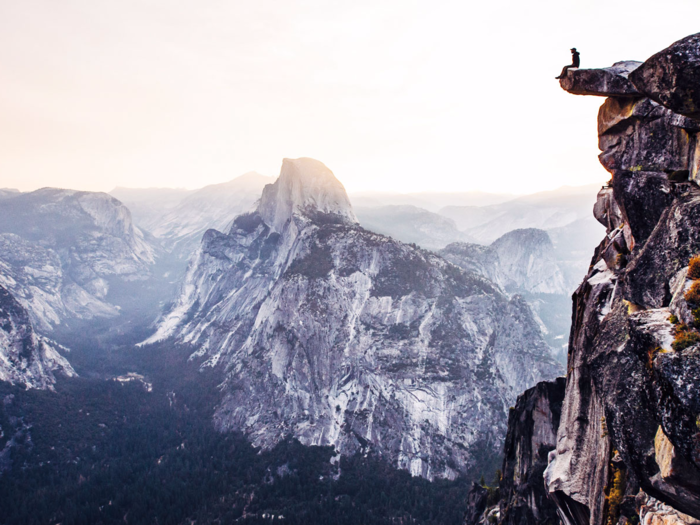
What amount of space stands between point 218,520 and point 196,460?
103ft

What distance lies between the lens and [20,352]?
15112 centimetres

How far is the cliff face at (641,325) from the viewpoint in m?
14.9

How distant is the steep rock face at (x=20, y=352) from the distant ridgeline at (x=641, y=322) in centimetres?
18454

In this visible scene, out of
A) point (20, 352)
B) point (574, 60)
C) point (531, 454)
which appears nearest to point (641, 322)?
point (574, 60)

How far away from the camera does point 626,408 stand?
1881 centimetres

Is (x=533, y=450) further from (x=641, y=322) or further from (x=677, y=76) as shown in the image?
(x=677, y=76)

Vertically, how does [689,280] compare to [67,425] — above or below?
above

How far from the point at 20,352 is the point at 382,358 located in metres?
145

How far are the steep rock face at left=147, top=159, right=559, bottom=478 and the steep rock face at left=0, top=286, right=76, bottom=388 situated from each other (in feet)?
208

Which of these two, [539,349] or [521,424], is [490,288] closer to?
[539,349]

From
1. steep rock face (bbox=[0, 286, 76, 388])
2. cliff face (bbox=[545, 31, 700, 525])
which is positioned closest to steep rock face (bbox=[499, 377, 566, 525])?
cliff face (bbox=[545, 31, 700, 525])

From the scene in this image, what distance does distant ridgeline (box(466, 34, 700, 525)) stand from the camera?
49.0ft

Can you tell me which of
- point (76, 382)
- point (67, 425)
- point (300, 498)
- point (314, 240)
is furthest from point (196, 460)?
point (314, 240)

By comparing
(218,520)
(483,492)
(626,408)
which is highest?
(626,408)
